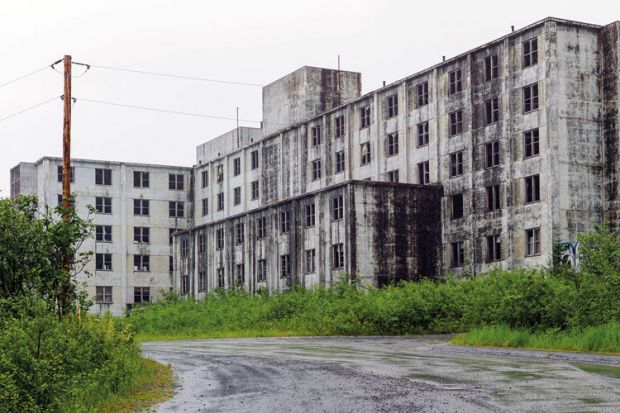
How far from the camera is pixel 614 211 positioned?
4916 centimetres

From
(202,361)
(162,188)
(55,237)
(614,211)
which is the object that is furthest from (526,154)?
(162,188)

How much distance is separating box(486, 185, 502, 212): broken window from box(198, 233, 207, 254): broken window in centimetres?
2596

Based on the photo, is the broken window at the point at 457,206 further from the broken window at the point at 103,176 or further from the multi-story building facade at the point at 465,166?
the broken window at the point at 103,176

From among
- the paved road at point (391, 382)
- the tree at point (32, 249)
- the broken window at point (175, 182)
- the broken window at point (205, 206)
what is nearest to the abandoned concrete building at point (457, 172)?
the broken window at point (205, 206)

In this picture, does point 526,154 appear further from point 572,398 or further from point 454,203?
point 572,398

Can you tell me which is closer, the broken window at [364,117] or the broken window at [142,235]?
the broken window at [364,117]

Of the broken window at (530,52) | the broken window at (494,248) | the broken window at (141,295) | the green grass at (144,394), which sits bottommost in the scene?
the broken window at (141,295)

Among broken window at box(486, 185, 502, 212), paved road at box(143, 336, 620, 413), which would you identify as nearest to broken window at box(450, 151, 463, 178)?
broken window at box(486, 185, 502, 212)

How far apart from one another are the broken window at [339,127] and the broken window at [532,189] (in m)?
18.2

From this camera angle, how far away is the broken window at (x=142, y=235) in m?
85.1

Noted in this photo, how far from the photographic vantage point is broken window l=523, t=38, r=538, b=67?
50406 mm

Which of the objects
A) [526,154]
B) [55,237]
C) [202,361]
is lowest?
[202,361]

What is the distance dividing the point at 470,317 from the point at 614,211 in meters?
18.4

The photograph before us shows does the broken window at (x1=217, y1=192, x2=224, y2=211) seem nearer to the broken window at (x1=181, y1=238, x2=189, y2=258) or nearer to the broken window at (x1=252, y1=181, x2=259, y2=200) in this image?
the broken window at (x1=252, y1=181, x2=259, y2=200)
